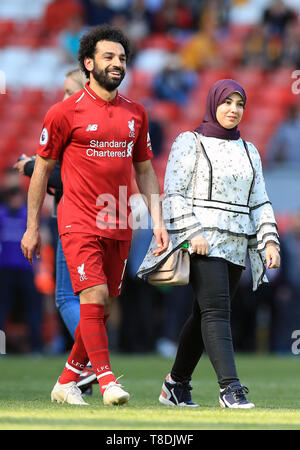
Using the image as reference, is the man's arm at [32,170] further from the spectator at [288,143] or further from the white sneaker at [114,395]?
the spectator at [288,143]

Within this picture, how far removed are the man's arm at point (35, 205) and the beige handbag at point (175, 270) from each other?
0.75 meters

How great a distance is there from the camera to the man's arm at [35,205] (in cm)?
659

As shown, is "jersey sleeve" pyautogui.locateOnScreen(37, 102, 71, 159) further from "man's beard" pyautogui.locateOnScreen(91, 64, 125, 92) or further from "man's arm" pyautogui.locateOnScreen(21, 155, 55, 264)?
"man's beard" pyautogui.locateOnScreen(91, 64, 125, 92)

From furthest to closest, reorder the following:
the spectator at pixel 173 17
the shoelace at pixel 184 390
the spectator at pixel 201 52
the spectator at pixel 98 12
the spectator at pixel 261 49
Result: the spectator at pixel 98 12 < the spectator at pixel 173 17 < the spectator at pixel 201 52 < the spectator at pixel 261 49 < the shoelace at pixel 184 390

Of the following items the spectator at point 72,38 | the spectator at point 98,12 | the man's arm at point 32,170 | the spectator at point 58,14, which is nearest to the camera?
the man's arm at point 32,170

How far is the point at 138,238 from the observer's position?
48.4 ft

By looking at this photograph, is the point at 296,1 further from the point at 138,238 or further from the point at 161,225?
the point at 161,225

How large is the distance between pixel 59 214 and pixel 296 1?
15.5m

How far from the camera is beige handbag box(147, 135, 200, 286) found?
21.6 ft

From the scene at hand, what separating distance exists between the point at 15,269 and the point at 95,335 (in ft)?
26.4

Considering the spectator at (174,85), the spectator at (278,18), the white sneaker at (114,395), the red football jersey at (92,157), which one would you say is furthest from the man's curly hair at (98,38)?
the spectator at (278,18)

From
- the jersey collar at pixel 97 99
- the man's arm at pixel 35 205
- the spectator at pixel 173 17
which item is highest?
the spectator at pixel 173 17

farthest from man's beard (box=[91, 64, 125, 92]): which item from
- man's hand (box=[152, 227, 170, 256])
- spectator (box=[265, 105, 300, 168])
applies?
spectator (box=[265, 105, 300, 168])
